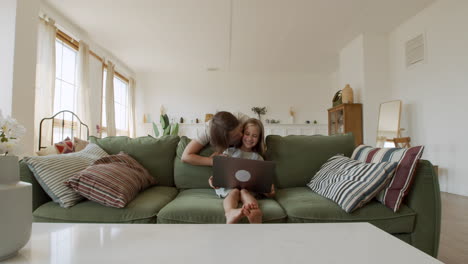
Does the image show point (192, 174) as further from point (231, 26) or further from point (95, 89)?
point (95, 89)

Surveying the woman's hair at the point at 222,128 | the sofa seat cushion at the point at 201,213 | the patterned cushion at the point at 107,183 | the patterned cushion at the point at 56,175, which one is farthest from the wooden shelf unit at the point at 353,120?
the patterned cushion at the point at 56,175

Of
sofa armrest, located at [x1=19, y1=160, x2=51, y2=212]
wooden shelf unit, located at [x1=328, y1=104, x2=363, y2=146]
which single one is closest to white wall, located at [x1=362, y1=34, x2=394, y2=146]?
wooden shelf unit, located at [x1=328, y1=104, x2=363, y2=146]

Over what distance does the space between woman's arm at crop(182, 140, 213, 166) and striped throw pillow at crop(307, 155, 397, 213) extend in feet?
2.55

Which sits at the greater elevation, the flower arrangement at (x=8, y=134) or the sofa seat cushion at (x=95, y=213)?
the flower arrangement at (x=8, y=134)

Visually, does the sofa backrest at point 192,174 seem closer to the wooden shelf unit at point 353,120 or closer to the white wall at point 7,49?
the white wall at point 7,49

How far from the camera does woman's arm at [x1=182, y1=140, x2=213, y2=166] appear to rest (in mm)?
1908

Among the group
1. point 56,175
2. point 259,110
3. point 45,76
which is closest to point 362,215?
point 56,175

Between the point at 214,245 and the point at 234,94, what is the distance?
272 inches

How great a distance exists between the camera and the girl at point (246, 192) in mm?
1331

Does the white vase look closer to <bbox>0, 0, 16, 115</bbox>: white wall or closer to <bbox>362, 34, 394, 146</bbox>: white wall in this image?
<bbox>0, 0, 16, 115</bbox>: white wall

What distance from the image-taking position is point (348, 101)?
506 centimetres

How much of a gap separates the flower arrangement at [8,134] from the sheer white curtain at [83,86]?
15.1ft

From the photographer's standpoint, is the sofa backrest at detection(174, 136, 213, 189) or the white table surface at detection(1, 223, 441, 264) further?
the sofa backrest at detection(174, 136, 213, 189)

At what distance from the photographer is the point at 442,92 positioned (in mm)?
3809
